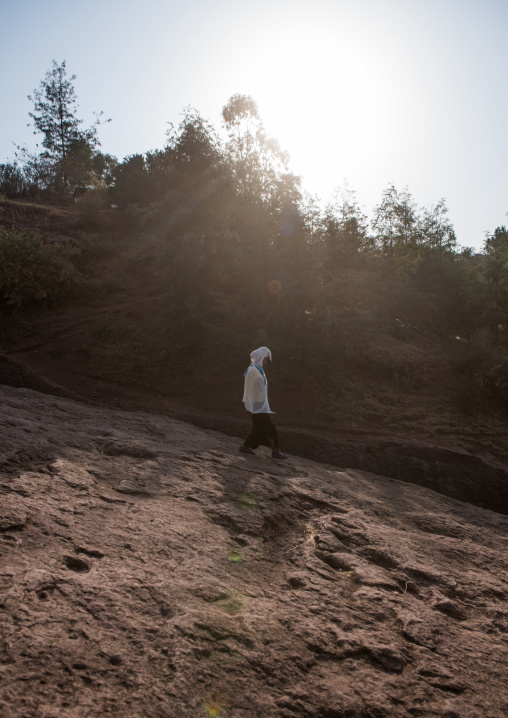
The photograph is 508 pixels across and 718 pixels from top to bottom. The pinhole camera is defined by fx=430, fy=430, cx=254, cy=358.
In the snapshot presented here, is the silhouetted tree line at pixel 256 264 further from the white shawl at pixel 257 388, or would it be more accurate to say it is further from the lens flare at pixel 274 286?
the white shawl at pixel 257 388

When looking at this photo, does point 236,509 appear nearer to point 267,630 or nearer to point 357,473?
point 267,630

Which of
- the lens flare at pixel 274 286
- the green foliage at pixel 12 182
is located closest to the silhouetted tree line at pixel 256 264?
the lens flare at pixel 274 286

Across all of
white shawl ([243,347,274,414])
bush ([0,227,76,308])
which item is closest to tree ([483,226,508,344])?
white shawl ([243,347,274,414])

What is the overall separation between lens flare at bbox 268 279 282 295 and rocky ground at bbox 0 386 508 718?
7.93 metres

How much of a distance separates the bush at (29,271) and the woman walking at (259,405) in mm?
11747

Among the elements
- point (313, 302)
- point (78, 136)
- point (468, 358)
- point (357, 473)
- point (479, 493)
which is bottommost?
point (479, 493)

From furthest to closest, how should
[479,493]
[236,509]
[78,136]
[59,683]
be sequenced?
[78,136]
[479,493]
[236,509]
[59,683]

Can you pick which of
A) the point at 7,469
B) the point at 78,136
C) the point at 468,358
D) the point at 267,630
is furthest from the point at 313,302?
the point at 78,136

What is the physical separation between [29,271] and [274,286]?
9.49 meters

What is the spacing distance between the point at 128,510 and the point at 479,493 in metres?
7.46

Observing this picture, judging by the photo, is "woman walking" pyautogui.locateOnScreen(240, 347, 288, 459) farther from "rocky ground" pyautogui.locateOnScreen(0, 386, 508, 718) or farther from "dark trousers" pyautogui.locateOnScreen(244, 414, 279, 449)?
"rocky ground" pyautogui.locateOnScreen(0, 386, 508, 718)

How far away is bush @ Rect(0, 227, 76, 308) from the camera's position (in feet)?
50.2

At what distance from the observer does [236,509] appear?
425 cm

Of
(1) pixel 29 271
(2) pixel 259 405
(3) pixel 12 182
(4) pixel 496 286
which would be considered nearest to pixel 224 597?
(2) pixel 259 405
